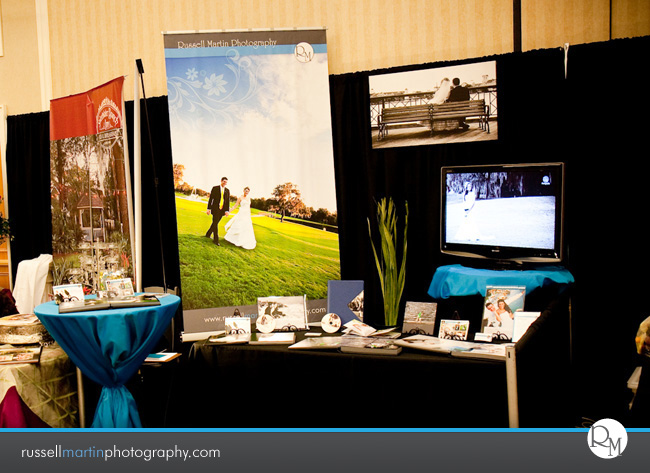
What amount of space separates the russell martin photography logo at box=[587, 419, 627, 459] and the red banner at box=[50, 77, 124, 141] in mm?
3165

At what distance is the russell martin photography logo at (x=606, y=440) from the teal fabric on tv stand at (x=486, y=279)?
0.92 metres

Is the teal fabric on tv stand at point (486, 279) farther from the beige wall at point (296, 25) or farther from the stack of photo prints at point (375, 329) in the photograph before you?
the beige wall at point (296, 25)

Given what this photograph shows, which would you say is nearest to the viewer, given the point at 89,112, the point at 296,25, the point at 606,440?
the point at 606,440

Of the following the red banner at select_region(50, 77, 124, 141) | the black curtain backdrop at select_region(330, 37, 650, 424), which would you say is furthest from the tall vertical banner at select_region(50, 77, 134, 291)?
the black curtain backdrop at select_region(330, 37, 650, 424)

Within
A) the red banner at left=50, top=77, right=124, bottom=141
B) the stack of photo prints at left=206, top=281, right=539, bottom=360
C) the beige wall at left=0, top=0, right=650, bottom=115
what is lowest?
the stack of photo prints at left=206, top=281, right=539, bottom=360

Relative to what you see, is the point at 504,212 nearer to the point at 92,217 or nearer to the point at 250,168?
the point at 250,168

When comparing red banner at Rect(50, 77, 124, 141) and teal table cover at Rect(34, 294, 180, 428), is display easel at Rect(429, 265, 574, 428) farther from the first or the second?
red banner at Rect(50, 77, 124, 141)

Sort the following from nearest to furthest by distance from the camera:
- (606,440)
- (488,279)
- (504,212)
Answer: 1. (606,440)
2. (488,279)
3. (504,212)

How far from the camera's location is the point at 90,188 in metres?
3.99

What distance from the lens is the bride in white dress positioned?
4.01 meters

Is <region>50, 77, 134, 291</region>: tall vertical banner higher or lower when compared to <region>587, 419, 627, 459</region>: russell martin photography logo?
higher

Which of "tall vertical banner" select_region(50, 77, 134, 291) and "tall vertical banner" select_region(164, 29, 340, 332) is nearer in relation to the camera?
"tall vertical banner" select_region(50, 77, 134, 291)

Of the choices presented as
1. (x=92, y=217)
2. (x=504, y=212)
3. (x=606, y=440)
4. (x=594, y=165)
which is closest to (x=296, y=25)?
(x=92, y=217)

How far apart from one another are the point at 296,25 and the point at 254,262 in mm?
1873
